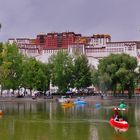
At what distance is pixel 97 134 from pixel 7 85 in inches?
2618


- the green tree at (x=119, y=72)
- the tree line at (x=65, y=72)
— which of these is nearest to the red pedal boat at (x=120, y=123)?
the tree line at (x=65, y=72)

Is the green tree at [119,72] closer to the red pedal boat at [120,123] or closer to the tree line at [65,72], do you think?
the tree line at [65,72]

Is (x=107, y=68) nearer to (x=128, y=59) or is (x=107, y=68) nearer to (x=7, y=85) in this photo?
(x=128, y=59)

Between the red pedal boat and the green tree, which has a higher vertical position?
the green tree

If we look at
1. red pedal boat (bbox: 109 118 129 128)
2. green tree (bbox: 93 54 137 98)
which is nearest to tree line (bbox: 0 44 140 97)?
green tree (bbox: 93 54 137 98)

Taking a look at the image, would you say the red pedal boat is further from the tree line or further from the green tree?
the green tree

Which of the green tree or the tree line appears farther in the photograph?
the tree line

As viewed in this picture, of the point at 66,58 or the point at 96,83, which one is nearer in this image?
the point at 96,83

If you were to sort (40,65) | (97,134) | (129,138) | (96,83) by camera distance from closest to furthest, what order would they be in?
(129,138)
(97,134)
(96,83)
(40,65)

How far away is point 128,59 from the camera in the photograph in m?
97.6

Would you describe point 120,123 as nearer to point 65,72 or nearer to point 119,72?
point 119,72

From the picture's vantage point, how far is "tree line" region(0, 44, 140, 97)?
309 feet

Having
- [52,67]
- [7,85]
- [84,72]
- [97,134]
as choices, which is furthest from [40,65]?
[97,134]

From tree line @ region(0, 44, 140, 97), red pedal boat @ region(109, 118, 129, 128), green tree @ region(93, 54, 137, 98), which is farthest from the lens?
tree line @ region(0, 44, 140, 97)
